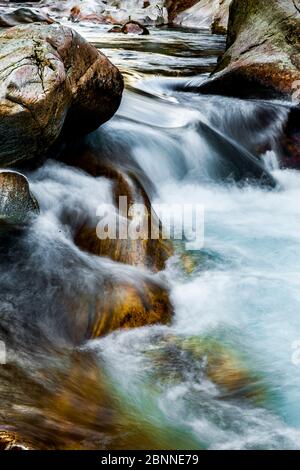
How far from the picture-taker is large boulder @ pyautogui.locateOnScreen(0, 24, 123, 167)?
4.81m

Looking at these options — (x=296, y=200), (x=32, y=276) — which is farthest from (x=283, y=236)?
(x=32, y=276)

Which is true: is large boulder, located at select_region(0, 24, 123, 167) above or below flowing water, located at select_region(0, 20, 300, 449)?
above

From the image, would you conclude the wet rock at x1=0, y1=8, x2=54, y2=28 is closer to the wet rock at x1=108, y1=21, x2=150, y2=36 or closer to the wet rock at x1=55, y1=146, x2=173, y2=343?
the wet rock at x1=108, y1=21, x2=150, y2=36

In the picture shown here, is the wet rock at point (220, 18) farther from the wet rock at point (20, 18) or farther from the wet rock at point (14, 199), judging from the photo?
the wet rock at point (14, 199)

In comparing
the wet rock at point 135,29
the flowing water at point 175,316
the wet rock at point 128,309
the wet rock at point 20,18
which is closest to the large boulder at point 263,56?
the flowing water at point 175,316

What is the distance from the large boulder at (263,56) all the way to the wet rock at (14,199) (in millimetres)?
5557

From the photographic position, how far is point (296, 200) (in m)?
7.47

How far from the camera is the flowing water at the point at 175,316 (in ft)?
10.2

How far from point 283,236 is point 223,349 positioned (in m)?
2.65

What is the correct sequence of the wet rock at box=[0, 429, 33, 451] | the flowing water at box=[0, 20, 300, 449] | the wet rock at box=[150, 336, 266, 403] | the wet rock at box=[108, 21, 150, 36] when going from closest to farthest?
1. the wet rock at box=[0, 429, 33, 451]
2. the flowing water at box=[0, 20, 300, 449]
3. the wet rock at box=[150, 336, 266, 403]
4. the wet rock at box=[108, 21, 150, 36]

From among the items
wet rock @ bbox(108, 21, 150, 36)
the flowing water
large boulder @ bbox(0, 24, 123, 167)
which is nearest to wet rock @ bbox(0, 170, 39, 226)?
the flowing water

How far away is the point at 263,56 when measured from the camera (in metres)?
9.39

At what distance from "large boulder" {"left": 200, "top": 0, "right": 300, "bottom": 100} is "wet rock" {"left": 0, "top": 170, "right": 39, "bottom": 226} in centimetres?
556

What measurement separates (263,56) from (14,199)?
613cm
